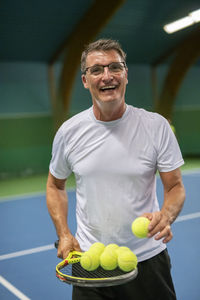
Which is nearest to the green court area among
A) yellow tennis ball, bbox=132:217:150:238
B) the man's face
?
the man's face

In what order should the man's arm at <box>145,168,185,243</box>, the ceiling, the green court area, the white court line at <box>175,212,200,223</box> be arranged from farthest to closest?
the ceiling → the green court area → the white court line at <box>175,212,200,223</box> → the man's arm at <box>145,168,185,243</box>

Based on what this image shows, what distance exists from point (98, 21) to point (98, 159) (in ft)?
33.4

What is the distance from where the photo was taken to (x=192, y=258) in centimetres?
438

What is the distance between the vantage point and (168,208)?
1960 millimetres

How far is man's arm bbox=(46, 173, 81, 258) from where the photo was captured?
2143 millimetres

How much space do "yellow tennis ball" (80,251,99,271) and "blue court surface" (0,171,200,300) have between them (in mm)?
1906

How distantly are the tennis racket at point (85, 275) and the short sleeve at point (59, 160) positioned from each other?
21.0 inches

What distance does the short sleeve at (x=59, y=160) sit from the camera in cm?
232

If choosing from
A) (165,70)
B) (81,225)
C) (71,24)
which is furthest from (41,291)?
A: (165,70)

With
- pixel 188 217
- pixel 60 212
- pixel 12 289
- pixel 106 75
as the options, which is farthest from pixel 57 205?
pixel 188 217

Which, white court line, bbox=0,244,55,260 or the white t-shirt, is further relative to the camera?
white court line, bbox=0,244,55,260

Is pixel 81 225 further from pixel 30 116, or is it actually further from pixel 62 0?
pixel 30 116

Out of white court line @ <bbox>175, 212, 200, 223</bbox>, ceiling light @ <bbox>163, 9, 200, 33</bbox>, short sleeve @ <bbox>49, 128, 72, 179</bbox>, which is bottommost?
white court line @ <bbox>175, 212, 200, 223</bbox>

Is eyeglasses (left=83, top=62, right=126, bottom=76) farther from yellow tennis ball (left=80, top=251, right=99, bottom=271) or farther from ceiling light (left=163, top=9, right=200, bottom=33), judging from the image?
ceiling light (left=163, top=9, right=200, bottom=33)
